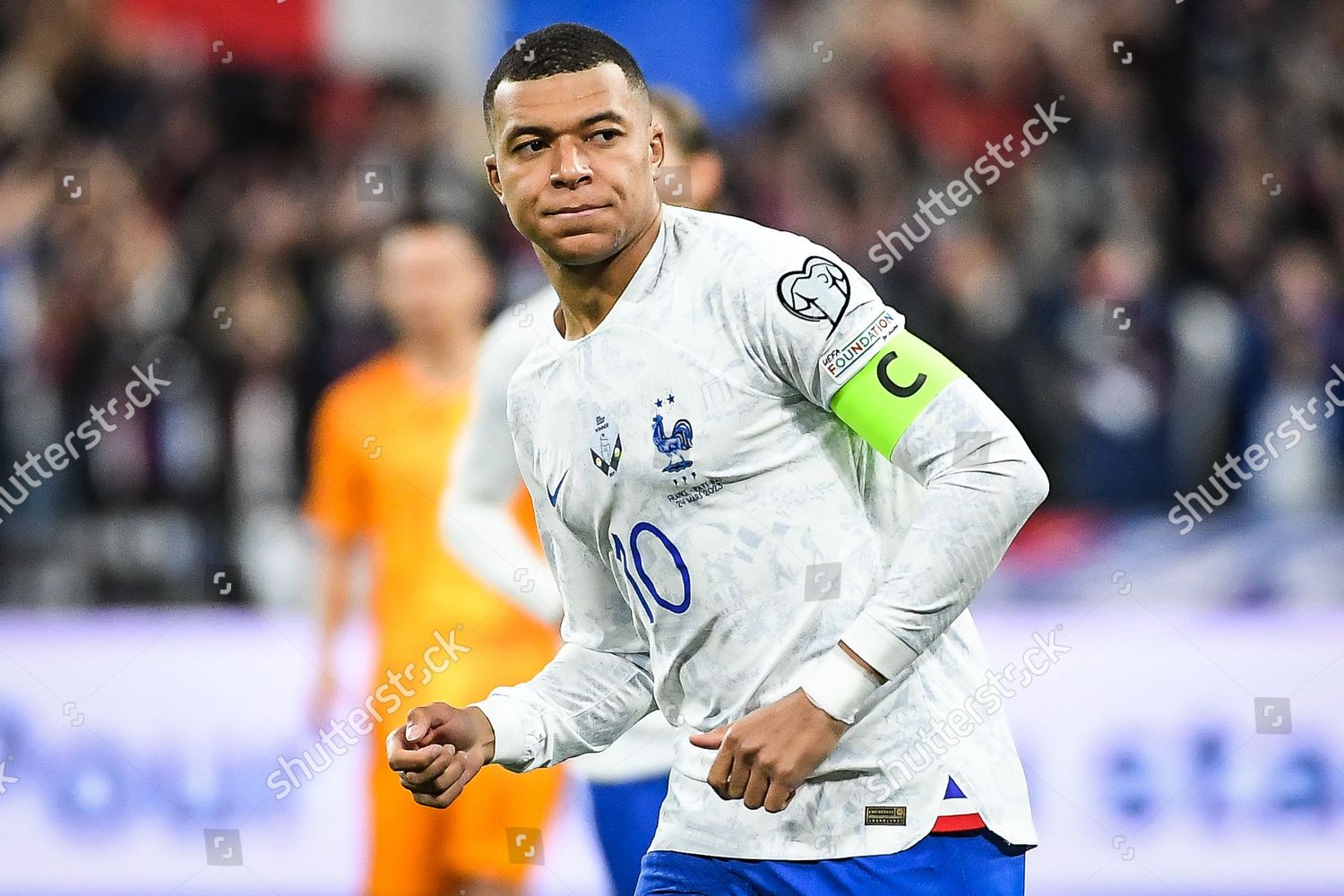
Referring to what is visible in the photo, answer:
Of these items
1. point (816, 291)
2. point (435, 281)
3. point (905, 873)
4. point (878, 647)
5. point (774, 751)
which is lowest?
point (905, 873)

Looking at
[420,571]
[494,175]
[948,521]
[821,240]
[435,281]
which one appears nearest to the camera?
[948,521]

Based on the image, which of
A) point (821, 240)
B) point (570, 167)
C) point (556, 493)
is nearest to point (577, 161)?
point (570, 167)

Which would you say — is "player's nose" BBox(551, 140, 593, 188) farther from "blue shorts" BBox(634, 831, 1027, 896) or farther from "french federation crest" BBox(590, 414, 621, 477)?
"blue shorts" BBox(634, 831, 1027, 896)

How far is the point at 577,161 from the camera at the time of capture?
101 inches

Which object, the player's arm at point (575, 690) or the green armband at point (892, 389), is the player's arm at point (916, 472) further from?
the player's arm at point (575, 690)

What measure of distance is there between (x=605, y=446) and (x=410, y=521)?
10.1ft

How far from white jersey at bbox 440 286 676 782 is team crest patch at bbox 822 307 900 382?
2351 mm

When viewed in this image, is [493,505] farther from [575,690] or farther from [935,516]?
[935,516]

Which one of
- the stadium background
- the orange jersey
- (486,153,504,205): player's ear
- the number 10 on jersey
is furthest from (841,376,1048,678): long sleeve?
the stadium background

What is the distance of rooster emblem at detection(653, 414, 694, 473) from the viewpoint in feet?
8.29

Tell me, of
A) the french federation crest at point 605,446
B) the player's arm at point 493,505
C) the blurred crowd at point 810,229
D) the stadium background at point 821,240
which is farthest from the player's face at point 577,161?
the blurred crowd at point 810,229

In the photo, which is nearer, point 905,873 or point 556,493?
point 905,873

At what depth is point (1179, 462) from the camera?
7328 millimetres

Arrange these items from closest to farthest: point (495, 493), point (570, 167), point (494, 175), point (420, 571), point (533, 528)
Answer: point (570, 167)
point (494, 175)
point (495, 493)
point (533, 528)
point (420, 571)
